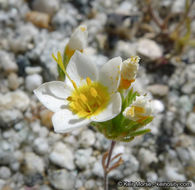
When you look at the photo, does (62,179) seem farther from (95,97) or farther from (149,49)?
(149,49)

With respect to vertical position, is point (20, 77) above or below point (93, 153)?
above

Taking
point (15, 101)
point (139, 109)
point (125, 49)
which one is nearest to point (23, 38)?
point (15, 101)

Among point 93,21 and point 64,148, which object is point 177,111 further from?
point 93,21

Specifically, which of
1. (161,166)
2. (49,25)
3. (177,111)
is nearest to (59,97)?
(161,166)

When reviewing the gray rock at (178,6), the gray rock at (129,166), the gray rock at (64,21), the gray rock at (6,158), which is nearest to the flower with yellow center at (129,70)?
the gray rock at (129,166)

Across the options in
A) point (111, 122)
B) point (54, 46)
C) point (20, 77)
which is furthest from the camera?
point (54, 46)

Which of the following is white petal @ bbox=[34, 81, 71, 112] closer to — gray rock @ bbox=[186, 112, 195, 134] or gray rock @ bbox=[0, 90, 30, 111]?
gray rock @ bbox=[0, 90, 30, 111]

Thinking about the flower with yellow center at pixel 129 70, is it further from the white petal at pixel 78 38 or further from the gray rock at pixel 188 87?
the gray rock at pixel 188 87
